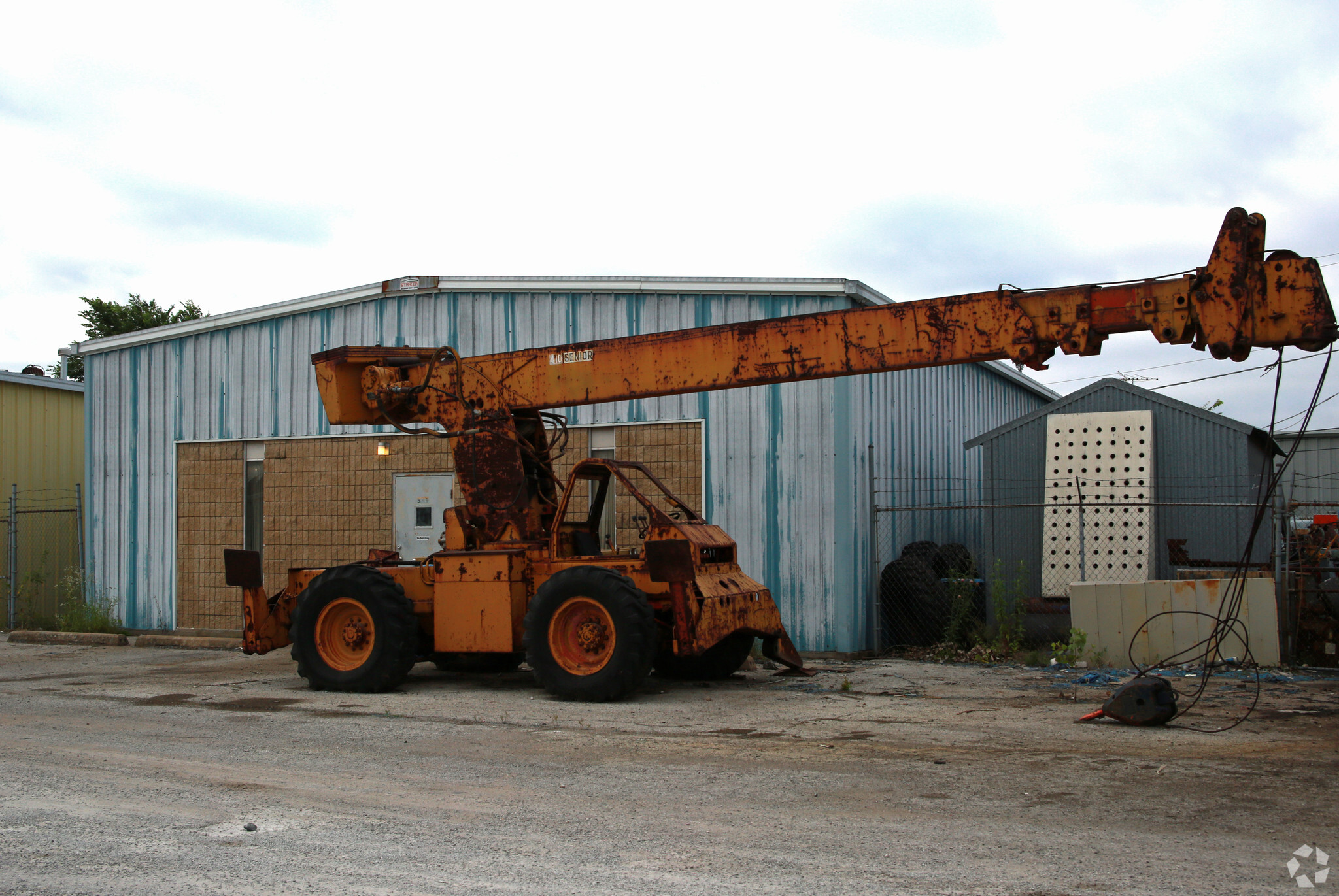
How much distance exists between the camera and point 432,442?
52.5ft

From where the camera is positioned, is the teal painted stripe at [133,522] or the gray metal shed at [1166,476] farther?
the teal painted stripe at [133,522]

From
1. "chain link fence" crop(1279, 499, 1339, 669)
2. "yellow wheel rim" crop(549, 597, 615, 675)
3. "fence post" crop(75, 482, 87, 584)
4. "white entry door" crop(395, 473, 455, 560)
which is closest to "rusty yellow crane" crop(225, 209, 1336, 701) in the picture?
"yellow wheel rim" crop(549, 597, 615, 675)

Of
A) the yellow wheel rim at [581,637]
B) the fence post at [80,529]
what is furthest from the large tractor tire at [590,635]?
the fence post at [80,529]

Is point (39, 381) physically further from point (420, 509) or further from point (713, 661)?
point (713, 661)

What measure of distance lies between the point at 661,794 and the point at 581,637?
365 centimetres

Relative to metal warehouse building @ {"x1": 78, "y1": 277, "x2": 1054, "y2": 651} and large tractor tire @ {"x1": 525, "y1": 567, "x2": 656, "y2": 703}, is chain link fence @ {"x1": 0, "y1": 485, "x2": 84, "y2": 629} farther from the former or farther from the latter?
large tractor tire @ {"x1": 525, "y1": 567, "x2": 656, "y2": 703}

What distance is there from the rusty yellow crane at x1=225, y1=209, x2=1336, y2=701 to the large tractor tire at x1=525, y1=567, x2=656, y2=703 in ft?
0.05

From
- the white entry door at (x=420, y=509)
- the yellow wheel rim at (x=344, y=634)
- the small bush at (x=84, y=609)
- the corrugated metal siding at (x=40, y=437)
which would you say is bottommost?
the small bush at (x=84, y=609)

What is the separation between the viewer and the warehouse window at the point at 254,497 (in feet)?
56.5

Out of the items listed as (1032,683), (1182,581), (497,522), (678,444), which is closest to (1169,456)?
(1182,581)

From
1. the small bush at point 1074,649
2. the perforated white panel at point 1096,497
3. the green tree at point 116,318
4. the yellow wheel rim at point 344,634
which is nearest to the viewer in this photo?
the yellow wheel rim at point 344,634

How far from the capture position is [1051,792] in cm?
621

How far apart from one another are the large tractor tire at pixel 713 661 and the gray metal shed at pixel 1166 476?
3.88m

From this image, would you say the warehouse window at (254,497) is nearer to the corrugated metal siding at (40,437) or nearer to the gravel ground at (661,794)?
the corrugated metal siding at (40,437)
